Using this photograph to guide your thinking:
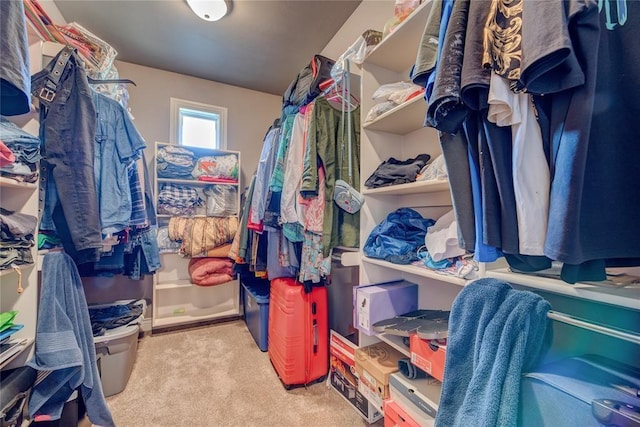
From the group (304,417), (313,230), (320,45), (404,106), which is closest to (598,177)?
(404,106)

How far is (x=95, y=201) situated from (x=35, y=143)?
29 cm

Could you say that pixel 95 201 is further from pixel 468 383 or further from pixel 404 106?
pixel 468 383

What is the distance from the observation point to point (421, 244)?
1226 millimetres

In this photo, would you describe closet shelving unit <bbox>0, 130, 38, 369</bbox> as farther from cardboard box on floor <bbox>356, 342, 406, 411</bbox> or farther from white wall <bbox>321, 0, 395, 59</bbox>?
white wall <bbox>321, 0, 395, 59</bbox>

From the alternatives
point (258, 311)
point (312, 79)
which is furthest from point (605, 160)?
point (258, 311)

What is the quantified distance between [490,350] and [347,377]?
1.12 m

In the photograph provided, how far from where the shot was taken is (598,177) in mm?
505

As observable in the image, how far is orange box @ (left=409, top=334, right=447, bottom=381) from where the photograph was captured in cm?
94

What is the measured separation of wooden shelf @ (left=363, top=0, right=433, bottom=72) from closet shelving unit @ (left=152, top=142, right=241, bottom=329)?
1.84 meters

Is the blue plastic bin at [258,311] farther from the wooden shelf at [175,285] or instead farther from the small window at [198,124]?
the small window at [198,124]

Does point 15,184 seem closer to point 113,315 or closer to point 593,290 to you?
point 113,315

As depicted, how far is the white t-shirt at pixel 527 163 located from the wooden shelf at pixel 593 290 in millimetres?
143

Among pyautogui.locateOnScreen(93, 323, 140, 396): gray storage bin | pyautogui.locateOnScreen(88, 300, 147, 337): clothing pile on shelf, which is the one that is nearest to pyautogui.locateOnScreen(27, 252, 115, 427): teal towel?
pyautogui.locateOnScreen(93, 323, 140, 396): gray storage bin

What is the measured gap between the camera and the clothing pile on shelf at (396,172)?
1.23 meters
